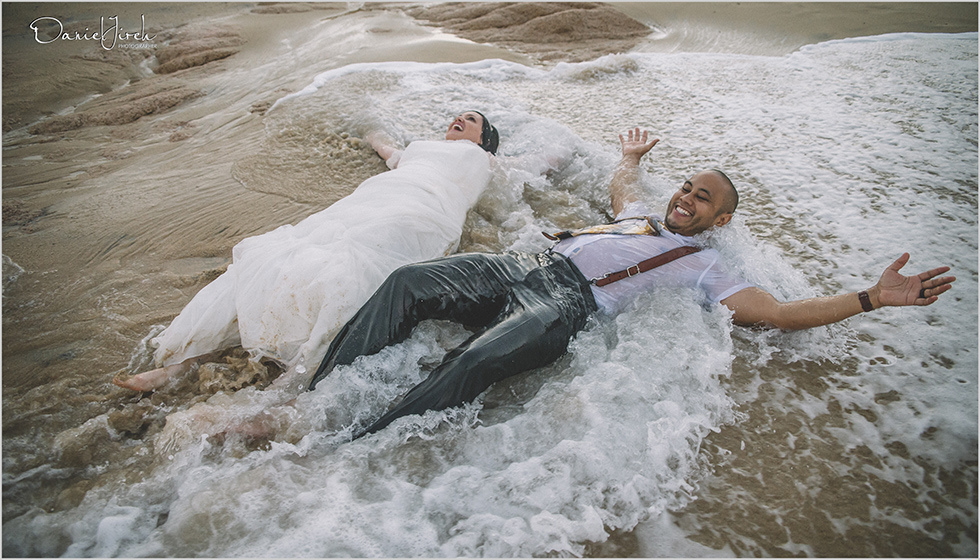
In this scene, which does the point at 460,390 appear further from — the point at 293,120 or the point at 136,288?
the point at 293,120

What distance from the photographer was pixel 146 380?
2.25 m

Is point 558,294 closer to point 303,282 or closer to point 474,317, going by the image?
point 474,317

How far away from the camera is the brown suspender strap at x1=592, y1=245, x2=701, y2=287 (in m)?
2.61

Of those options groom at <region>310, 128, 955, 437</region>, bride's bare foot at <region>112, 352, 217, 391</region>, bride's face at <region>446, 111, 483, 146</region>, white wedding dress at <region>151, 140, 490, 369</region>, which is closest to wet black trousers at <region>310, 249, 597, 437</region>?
groom at <region>310, 128, 955, 437</region>

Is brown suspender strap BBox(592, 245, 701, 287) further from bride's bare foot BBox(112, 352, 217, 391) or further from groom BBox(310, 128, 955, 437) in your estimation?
bride's bare foot BBox(112, 352, 217, 391)

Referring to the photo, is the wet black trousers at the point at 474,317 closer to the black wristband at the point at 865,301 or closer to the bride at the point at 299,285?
the bride at the point at 299,285

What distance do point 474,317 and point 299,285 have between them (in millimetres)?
836

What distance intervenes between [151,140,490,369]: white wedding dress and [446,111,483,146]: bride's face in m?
1.26

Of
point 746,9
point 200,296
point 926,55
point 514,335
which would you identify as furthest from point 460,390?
point 746,9

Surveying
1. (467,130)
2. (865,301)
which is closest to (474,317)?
(865,301)

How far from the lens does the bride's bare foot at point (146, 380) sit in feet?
7.26

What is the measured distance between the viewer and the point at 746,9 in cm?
864

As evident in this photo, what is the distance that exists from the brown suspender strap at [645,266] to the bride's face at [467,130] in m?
1.78

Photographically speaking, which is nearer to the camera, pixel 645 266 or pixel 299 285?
pixel 299 285
